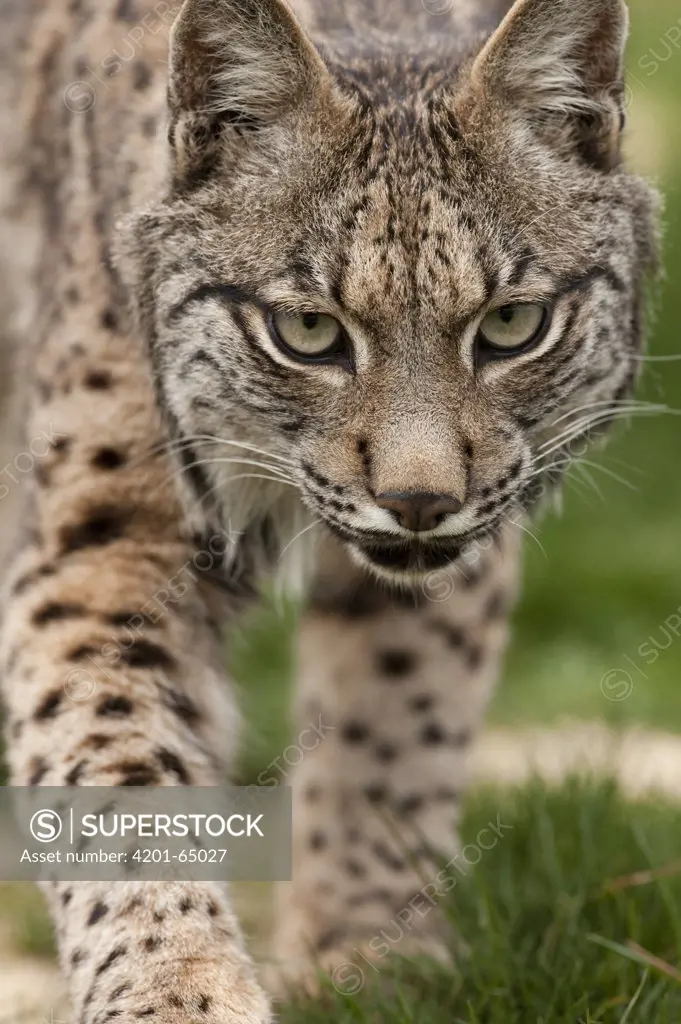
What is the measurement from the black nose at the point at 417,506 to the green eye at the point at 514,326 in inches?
14.9

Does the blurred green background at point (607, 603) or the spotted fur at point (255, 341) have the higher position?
Answer: the spotted fur at point (255, 341)

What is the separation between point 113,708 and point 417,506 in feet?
2.65

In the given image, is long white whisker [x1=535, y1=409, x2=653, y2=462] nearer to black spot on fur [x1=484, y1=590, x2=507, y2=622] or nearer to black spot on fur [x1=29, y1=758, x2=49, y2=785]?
black spot on fur [x1=484, y1=590, x2=507, y2=622]

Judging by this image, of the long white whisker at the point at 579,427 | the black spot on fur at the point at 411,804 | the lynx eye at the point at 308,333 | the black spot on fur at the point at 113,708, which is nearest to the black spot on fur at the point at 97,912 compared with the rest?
the black spot on fur at the point at 113,708

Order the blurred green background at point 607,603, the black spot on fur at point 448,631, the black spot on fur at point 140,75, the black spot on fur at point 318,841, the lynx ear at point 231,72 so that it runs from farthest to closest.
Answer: the blurred green background at point 607,603, the black spot on fur at point 318,841, the black spot on fur at point 448,631, the black spot on fur at point 140,75, the lynx ear at point 231,72

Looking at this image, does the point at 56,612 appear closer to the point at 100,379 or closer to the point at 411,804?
the point at 100,379

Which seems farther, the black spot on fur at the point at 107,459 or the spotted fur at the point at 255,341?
the black spot on fur at the point at 107,459

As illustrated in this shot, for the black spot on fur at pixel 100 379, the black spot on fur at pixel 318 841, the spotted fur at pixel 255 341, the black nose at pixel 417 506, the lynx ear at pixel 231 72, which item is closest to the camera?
the black nose at pixel 417 506

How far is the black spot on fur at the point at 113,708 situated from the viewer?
136 inches

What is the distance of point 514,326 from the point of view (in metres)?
3.38

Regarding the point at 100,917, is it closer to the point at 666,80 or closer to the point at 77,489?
the point at 77,489

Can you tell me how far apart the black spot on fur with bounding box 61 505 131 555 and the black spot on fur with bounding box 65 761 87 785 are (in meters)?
0.50

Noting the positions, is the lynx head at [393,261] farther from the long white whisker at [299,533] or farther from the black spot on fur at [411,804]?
the black spot on fur at [411,804]

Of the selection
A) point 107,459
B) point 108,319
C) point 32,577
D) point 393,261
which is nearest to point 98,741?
point 32,577
